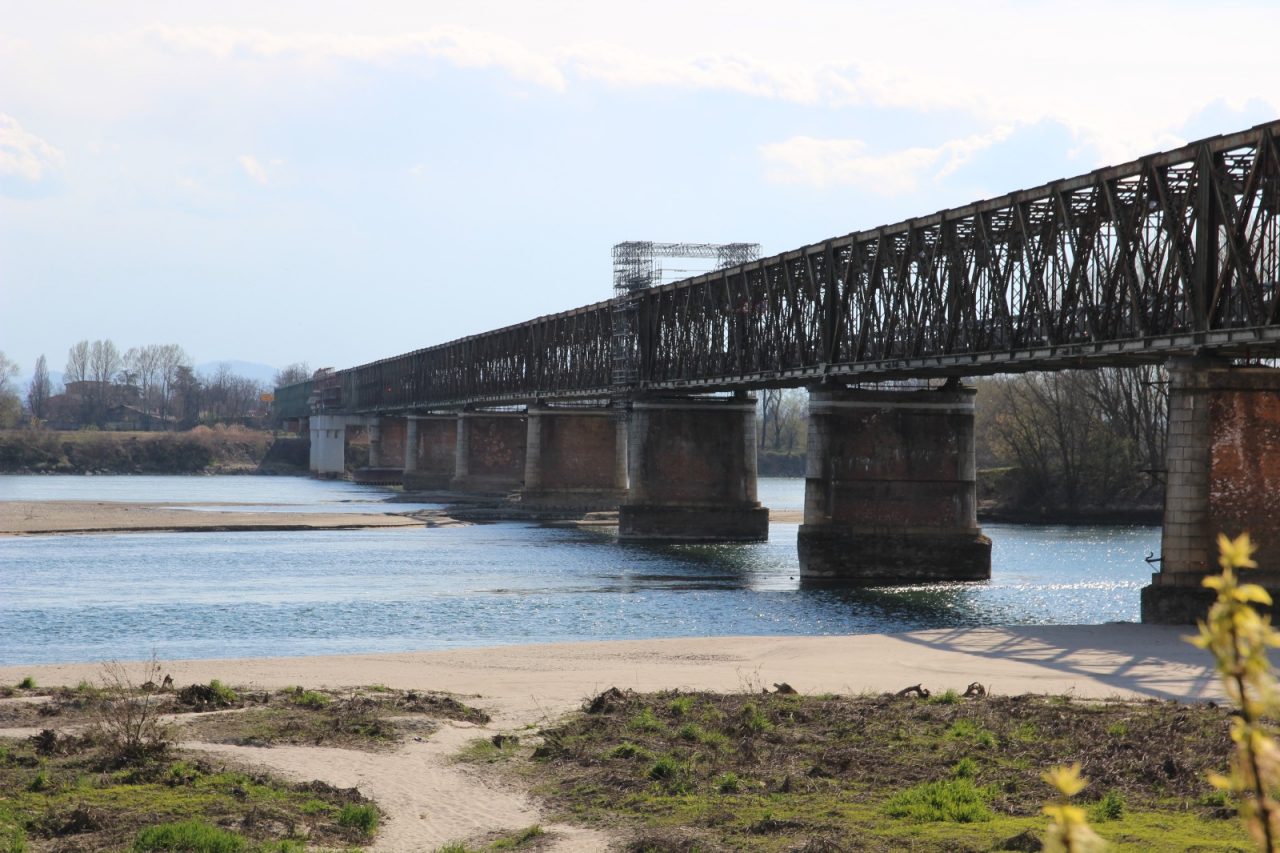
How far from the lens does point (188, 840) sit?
15.3 m

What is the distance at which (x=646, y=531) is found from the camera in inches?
3248

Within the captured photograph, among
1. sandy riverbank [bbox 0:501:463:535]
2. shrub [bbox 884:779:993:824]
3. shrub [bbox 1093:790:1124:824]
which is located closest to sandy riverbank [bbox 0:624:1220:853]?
shrub [bbox 884:779:993:824]

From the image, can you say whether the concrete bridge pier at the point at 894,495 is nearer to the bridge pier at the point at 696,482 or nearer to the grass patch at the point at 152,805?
the bridge pier at the point at 696,482

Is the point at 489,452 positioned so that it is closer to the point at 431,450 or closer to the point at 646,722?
the point at 431,450

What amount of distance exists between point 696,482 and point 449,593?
29981 millimetres

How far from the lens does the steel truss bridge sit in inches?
1533

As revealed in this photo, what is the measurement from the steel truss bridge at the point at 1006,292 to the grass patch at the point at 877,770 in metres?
18.2

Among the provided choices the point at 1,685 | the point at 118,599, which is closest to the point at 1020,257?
the point at 118,599

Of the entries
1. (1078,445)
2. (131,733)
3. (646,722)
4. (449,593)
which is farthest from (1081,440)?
(131,733)

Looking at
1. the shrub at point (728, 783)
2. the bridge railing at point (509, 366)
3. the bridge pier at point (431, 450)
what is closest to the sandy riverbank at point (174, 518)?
the bridge railing at point (509, 366)

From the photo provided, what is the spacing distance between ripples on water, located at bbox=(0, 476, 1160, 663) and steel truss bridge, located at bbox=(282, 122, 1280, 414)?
9.19 m

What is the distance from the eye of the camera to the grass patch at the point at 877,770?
15.7 metres

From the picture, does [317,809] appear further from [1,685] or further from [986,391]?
[986,391]

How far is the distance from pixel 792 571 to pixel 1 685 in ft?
138
